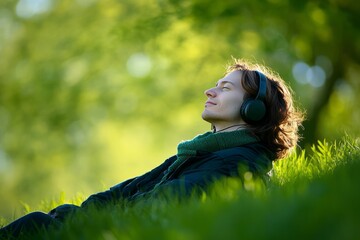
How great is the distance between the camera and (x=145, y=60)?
14555 mm

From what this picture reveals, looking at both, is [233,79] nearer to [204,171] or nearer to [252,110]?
[252,110]

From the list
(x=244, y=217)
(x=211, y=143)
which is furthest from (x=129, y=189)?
(x=244, y=217)

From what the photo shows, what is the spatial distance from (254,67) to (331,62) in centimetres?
773

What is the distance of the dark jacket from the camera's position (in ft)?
10.2

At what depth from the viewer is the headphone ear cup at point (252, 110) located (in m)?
3.56

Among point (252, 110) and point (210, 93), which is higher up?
point (210, 93)

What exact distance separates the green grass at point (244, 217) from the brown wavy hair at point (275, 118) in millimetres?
815

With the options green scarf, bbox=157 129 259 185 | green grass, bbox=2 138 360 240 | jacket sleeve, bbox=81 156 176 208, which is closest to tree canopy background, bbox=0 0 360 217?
jacket sleeve, bbox=81 156 176 208

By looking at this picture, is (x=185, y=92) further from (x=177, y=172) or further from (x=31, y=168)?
(x=177, y=172)

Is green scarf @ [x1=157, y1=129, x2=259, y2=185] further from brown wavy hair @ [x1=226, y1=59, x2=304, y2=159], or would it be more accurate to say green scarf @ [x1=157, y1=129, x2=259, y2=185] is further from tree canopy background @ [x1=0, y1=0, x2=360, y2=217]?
tree canopy background @ [x1=0, y1=0, x2=360, y2=217]

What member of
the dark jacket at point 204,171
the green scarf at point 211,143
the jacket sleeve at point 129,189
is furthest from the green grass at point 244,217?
the jacket sleeve at point 129,189

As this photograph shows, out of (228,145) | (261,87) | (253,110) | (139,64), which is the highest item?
(139,64)

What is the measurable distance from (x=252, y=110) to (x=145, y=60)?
11.1m

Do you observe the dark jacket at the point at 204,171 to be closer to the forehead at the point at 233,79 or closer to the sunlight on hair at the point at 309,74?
the forehead at the point at 233,79
